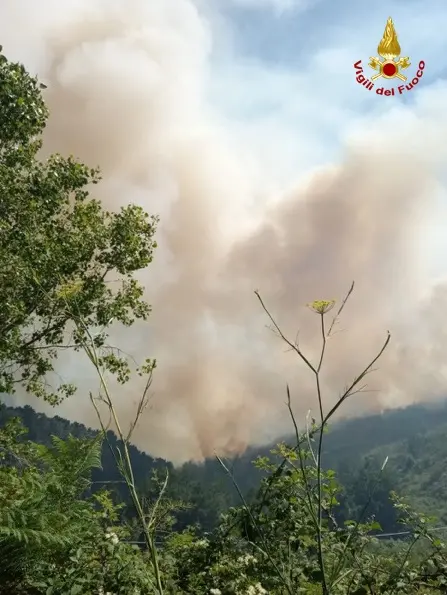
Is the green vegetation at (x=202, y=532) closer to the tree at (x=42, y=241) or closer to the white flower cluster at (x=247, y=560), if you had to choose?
the white flower cluster at (x=247, y=560)

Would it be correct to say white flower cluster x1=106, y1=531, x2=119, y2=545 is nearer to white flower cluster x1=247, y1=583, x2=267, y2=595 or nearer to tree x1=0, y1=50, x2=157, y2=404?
white flower cluster x1=247, y1=583, x2=267, y2=595

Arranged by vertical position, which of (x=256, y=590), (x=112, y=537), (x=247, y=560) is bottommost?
(x=256, y=590)

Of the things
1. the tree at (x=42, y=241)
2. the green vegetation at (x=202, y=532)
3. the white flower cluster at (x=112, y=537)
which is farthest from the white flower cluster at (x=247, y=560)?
the tree at (x=42, y=241)

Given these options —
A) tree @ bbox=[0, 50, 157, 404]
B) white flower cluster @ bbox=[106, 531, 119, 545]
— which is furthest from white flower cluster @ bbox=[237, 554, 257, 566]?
tree @ bbox=[0, 50, 157, 404]

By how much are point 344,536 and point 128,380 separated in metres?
11.4

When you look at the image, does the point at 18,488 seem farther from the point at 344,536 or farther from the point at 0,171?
the point at 0,171

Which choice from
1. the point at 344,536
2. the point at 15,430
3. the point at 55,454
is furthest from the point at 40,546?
the point at 15,430

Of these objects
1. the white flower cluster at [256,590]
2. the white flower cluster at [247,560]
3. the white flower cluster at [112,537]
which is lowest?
the white flower cluster at [256,590]

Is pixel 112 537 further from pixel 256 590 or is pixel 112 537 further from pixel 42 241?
pixel 42 241

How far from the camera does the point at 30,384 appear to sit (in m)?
16.6

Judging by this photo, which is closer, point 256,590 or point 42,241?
point 256,590

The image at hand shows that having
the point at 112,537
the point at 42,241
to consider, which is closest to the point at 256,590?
the point at 112,537

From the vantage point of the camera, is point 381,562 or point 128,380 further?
point 128,380

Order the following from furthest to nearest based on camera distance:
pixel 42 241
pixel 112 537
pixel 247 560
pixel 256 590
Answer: pixel 42 241 < pixel 247 560 < pixel 112 537 < pixel 256 590
